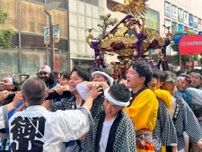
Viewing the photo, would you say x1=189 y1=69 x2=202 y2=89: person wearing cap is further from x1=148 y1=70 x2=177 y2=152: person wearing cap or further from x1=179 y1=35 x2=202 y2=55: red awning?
x1=179 y1=35 x2=202 y2=55: red awning

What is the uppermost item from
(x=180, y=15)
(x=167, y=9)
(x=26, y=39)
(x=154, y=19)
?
(x=167, y=9)

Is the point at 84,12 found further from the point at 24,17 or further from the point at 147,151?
the point at 147,151

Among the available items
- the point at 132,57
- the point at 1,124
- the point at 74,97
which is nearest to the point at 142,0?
the point at 132,57

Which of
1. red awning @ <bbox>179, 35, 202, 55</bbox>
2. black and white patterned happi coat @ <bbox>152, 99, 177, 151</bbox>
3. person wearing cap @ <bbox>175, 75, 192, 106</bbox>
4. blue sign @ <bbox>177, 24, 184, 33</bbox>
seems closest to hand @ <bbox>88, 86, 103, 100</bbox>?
black and white patterned happi coat @ <bbox>152, 99, 177, 151</bbox>

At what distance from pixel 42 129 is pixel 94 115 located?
788mm

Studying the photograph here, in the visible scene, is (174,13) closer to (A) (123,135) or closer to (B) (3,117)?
(B) (3,117)

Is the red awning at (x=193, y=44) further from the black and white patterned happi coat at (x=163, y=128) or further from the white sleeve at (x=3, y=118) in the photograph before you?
the white sleeve at (x=3, y=118)

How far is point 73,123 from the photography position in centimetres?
329

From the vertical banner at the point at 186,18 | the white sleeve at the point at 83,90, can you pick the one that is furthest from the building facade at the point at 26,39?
the vertical banner at the point at 186,18

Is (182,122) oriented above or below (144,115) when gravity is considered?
below

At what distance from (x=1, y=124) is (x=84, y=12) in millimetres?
31904

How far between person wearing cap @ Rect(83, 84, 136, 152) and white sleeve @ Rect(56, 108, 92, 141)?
260 millimetres

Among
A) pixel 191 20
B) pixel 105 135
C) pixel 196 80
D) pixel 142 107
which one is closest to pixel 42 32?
pixel 196 80

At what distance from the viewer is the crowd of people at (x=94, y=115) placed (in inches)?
127
